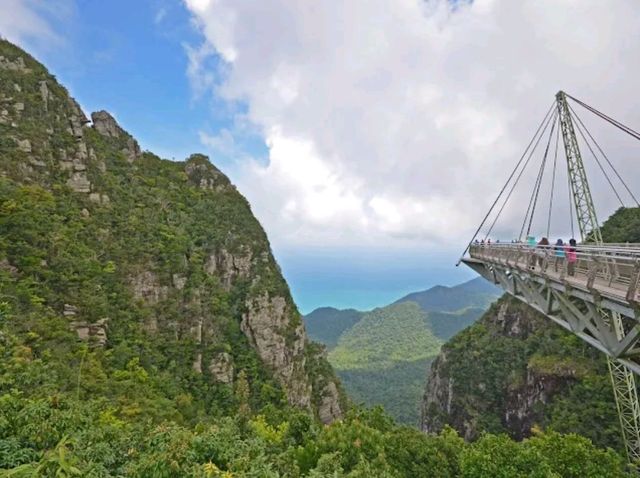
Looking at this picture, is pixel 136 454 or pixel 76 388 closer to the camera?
pixel 136 454

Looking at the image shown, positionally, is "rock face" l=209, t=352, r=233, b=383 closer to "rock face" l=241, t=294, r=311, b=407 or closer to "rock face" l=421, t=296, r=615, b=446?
"rock face" l=241, t=294, r=311, b=407

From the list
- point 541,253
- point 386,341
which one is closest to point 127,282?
point 541,253

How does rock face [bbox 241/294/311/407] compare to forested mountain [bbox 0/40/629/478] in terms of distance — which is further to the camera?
rock face [bbox 241/294/311/407]

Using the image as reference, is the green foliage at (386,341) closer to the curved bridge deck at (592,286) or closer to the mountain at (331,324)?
the mountain at (331,324)

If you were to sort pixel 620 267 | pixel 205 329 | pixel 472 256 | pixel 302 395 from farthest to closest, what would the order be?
pixel 302 395
pixel 205 329
pixel 472 256
pixel 620 267

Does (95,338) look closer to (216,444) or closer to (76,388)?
(76,388)

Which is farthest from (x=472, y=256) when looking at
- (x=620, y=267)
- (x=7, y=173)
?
(x=7, y=173)

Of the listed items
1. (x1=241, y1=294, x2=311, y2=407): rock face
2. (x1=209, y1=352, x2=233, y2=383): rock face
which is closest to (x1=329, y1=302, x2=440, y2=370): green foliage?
(x1=241, y1=294, x2=311, y2=407): rock face

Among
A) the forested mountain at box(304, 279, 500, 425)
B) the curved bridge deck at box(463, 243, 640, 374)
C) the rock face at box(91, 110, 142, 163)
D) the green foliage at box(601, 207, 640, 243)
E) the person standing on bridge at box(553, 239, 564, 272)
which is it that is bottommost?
the forested mountain at box(304, 279, 500, 425)
